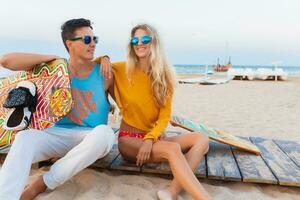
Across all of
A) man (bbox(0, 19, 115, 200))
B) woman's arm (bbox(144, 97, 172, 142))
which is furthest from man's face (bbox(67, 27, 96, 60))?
woman's arm (bbox(144, 97, 172, 142))

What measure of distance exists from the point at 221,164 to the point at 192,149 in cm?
51

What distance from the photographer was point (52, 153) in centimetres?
262

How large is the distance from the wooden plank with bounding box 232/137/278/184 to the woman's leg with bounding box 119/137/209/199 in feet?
2.33

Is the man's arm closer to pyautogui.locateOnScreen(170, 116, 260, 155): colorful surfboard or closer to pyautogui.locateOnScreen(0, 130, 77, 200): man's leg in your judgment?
pyautogui.locateOnScreen(0, 130, 77, 200): man's leg

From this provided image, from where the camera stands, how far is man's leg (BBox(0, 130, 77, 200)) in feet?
6.75

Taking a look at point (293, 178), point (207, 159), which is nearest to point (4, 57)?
point (207, 159)

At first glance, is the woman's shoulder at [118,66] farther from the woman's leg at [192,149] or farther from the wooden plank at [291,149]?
the wooden plank at [291,149]

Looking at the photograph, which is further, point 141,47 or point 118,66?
point 118,66

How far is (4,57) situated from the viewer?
262 cm

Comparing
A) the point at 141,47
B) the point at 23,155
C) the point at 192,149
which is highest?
the point at 141,47

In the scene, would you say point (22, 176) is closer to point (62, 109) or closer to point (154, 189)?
point (62, 109)

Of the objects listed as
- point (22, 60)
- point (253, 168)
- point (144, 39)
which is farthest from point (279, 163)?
point (22, 60)

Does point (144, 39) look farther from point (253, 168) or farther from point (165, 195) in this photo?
point (253, 168)

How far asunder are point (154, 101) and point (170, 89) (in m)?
0.20
